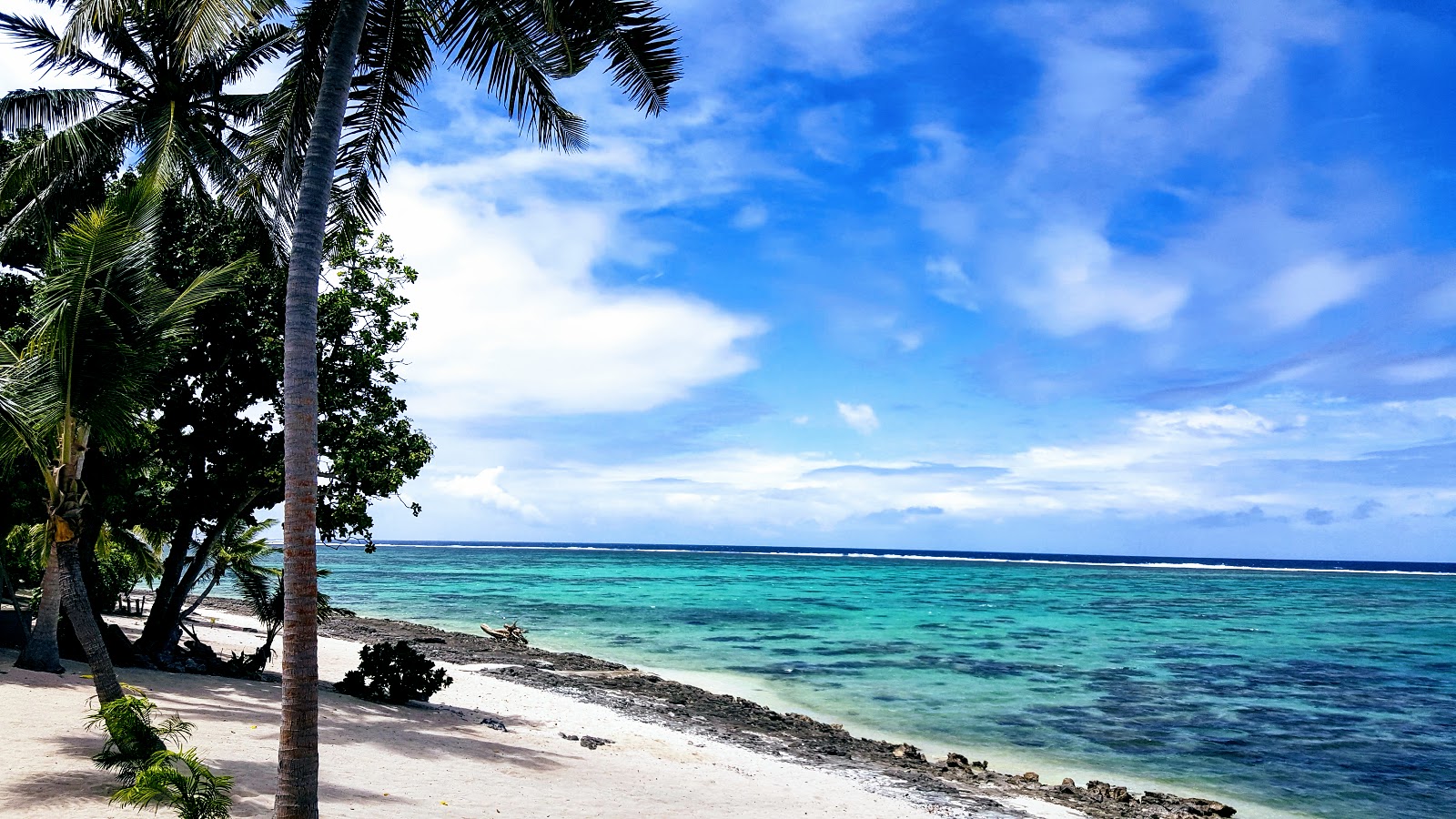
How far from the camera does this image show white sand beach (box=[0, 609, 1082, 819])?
838 cm

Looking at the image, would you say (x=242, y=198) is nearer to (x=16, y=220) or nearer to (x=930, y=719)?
(x=16, y=220)

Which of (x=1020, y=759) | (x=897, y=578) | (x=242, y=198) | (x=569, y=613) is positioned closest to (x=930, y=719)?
(x=1020, y=759)

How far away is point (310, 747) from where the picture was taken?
20.8 ft

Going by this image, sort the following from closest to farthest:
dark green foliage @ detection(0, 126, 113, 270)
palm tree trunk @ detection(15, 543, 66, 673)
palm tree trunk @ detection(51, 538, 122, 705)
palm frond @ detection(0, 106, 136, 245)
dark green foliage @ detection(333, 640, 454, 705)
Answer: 1. palm tree trunk @ detection(51, 538, 122, 705)
2. palm tree trunk @ detection(15, 543, 66, 673)
3. palm frond @ detection(0, 106, 136, 245)
4. dark green foliage @ detection(0, 126, 113, 270)
5. dark green foliage @ detection(333, 640, 454, 705)

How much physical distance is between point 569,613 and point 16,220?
33371mm

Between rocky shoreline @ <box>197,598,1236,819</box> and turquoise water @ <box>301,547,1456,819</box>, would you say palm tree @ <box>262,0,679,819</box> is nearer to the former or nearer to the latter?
rocky shoreline @ <box>197,598,1236,819</box>

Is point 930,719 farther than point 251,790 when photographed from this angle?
Yes

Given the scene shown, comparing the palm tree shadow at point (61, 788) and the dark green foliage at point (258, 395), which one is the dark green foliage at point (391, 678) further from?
the palm tree shadow at point (61, 788)

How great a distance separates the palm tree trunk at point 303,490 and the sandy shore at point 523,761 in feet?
6.39

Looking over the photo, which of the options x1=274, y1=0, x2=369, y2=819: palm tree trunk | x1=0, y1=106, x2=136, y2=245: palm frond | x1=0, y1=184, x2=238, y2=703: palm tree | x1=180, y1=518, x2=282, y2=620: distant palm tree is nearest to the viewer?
x1=274, y1=0, x2=369, y2=819: palm tree trunk

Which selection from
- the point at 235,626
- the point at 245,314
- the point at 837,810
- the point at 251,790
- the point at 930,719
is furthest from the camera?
the point at 235,626

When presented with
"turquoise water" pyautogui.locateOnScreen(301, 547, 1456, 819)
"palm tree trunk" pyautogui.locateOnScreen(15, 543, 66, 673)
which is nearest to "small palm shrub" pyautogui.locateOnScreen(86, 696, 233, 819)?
"palm tree trunk" pyautogui.locateOnScreen(15, 543, 66, 673)

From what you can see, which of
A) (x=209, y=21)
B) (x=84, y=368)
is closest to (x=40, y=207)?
(x=84, y=368)

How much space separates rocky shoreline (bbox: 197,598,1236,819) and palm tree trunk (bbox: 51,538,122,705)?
390 inches
